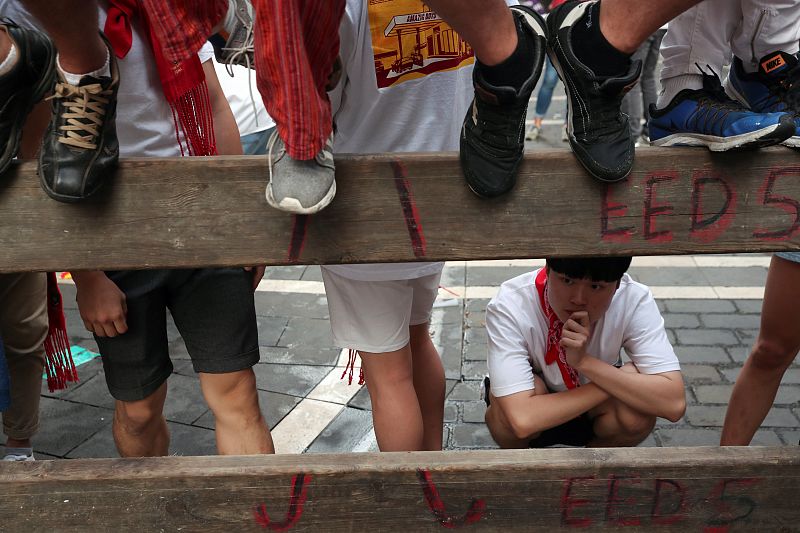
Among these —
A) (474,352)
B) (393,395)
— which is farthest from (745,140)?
(474,352)

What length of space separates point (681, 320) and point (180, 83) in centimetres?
301

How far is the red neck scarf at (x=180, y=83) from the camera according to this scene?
1.89m

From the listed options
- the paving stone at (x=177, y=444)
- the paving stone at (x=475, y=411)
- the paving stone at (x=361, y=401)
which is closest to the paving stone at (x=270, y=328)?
the paving stone at (x=361, y=401)

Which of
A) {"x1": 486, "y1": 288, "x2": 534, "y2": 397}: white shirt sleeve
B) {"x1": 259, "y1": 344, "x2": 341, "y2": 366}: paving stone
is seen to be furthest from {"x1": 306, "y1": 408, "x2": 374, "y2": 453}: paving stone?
{"x1": 486, "y1": 288, "x2": 534, "y2": 397}: white shirt sleeve

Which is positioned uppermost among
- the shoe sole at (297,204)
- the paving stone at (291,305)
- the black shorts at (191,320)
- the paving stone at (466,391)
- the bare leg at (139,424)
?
the shoe sole at (297,204)

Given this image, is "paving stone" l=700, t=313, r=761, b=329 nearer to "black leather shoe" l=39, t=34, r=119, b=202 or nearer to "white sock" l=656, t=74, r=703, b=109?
"white sock" l=656, t=74, r=703, b=109

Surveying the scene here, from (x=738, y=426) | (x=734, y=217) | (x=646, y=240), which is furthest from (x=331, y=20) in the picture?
(x=738, y=426)

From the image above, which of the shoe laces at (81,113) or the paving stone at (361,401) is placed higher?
the shoe laces at (81,113)

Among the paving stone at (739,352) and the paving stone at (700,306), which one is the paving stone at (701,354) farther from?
the paving stone at (700,306)

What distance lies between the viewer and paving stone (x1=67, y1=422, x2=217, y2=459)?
3.16 meters

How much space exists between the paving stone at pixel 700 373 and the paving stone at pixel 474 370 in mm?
896

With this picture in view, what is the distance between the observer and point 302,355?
3918 millimetres

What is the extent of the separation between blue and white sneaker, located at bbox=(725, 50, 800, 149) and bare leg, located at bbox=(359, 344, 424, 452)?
3.67ft

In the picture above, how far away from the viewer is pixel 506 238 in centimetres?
171
